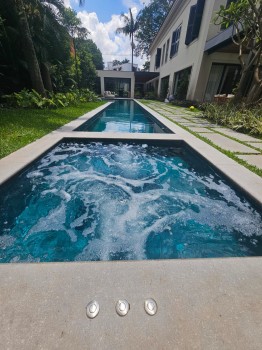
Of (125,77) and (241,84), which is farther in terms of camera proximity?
(125,77)

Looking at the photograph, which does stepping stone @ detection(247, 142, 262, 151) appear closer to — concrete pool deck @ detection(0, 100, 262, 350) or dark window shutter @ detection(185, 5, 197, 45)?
concrete pool deck @ detection(0, 100, 262, 350)

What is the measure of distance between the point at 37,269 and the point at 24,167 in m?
2.05

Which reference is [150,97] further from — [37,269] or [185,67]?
[37,269]

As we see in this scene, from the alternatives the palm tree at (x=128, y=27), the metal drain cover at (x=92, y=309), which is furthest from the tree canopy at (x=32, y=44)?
the palm tree at (x=128, y=27)

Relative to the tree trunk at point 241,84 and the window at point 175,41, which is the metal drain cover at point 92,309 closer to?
the tree trunk at point 241,84

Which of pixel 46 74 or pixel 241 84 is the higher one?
pixel 241 84

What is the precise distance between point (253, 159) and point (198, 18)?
12778mm

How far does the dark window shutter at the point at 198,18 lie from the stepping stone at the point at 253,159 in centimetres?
1239

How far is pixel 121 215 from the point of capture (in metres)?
2.50

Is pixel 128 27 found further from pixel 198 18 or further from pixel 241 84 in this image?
pixel 241 84

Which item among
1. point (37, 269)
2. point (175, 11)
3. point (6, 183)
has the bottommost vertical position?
point (6, 183)

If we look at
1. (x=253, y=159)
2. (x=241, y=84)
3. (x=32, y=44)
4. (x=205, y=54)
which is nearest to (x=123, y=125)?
(x=241, y=84)

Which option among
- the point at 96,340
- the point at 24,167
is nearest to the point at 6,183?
the point at 24,167

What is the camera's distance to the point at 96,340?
3.05ft
